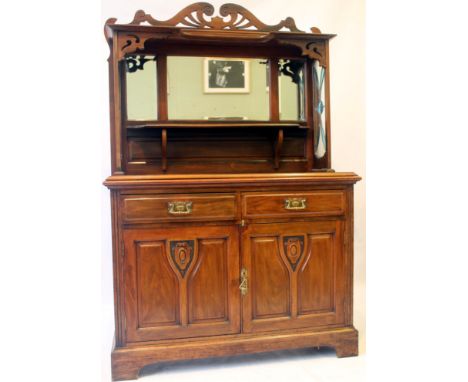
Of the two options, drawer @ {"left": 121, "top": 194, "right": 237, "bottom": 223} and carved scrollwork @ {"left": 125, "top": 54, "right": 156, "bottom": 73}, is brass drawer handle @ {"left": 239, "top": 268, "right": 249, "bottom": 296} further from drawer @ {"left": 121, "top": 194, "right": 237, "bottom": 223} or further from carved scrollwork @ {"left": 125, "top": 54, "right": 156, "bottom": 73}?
carved scrollwork @ {"left": 125, "top": 54, "right": 156, "bottom": 73}

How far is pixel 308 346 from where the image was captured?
6.82 feet

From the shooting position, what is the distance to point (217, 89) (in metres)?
2.49

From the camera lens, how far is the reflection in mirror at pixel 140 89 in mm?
2395

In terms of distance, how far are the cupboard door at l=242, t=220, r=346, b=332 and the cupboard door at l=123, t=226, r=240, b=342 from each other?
8cm

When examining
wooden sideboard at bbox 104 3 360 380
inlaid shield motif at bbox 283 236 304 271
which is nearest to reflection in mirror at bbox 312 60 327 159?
wooden sideboard at bbox 104 3 360 380

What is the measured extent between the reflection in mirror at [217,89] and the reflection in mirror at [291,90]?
90 mm

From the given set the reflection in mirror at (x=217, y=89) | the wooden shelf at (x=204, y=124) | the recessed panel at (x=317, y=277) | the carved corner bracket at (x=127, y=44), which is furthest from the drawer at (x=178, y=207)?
the carved corner bracket at (x=127, y=44)

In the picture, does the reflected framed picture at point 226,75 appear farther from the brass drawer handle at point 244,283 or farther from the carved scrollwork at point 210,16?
the brass drawer handle at point 244,283

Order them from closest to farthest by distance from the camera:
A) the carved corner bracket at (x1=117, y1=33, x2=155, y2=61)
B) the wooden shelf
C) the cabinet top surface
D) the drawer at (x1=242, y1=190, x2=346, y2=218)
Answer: the cabinet top surface < the drawer at (x1=242, y1=190, x2=346, y2=218) < the carved corner bracket at (x1=117, y1=33, x2=155, y2=61) < the wooden shelf

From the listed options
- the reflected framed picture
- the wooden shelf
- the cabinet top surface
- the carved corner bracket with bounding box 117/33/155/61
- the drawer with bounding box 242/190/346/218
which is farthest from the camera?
the reflected framed picture

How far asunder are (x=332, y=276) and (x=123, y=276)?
99 cm

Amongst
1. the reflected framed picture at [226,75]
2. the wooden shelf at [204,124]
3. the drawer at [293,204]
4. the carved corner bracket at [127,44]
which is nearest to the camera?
the drawer at [293,204]

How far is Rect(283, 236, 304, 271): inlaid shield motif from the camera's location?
6.76 ft

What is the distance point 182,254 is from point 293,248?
53cm
